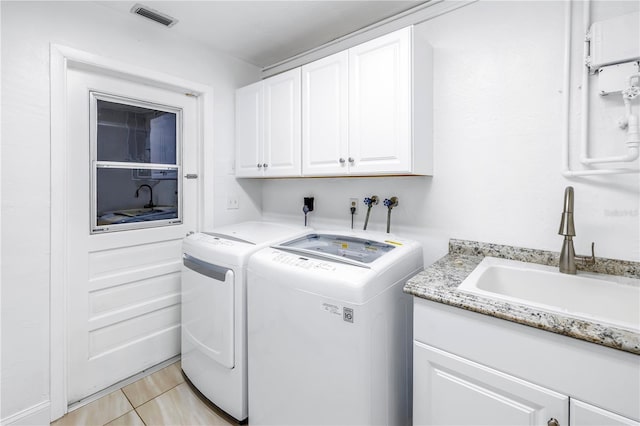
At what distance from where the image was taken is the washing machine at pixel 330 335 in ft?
3.85

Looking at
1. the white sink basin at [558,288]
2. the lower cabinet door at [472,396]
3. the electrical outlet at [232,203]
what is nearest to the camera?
the lower cabinet door at [472,396]

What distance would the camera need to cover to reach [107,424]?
1635 millimetres

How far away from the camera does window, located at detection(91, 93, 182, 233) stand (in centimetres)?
187

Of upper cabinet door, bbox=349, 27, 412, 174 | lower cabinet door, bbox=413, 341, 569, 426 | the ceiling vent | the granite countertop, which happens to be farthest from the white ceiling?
lower cabinet door, bbox=413, 341, 569, 426

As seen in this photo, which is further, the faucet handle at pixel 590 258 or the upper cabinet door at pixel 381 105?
the upper cabinet door at pixel 381 105

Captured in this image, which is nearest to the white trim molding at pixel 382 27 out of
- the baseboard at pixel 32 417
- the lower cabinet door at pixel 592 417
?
the lower cabinet door at pixel 592 417

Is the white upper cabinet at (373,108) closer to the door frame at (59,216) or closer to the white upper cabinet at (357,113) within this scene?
the white upper cabinet at (357,113)

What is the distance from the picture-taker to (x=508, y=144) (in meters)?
1.52

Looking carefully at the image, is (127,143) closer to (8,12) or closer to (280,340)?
(8,12)

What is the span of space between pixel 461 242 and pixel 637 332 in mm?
884

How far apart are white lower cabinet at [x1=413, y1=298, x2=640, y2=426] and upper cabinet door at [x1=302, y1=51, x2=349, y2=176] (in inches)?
40.0

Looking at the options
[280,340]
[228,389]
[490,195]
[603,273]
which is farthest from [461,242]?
[228,389]

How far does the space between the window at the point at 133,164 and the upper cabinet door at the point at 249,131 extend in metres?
0.45

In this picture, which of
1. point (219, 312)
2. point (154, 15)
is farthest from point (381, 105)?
point (154, 15)
